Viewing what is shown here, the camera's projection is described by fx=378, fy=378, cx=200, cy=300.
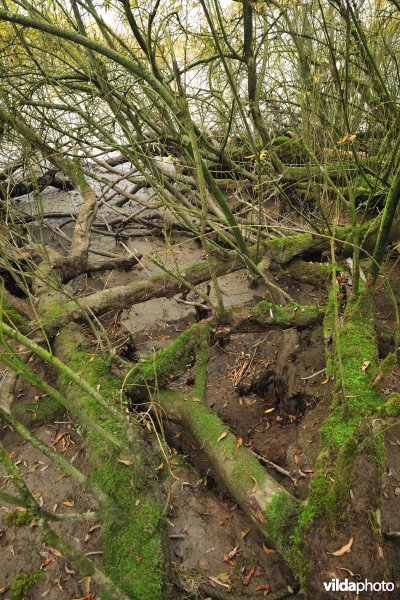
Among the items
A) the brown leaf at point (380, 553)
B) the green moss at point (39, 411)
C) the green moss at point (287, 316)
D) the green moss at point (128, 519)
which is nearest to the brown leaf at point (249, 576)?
the green moss at point (128, 519)

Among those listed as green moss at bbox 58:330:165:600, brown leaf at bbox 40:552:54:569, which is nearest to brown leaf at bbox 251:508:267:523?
green moss at bbox 58:330:165:600

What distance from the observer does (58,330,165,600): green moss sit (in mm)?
1978

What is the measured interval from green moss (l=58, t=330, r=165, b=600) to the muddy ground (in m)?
0.24

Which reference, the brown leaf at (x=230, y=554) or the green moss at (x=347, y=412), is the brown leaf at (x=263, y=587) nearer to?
the brown leaf at (x=230, y=554)

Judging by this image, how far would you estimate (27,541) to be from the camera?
2600 millimetres

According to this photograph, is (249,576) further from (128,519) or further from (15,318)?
(15,318)

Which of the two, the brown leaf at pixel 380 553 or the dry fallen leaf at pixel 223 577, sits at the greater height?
the brown leaf at pixel 380 553

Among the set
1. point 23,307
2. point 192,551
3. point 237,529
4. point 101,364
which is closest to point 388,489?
point 237,529

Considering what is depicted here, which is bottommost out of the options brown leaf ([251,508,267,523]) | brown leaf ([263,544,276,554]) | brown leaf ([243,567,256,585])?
brown leaf ([243,567,256,585])

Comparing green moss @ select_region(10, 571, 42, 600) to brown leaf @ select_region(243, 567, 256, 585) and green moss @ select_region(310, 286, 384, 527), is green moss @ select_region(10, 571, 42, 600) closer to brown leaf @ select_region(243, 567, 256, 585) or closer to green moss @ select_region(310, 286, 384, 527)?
brown leaf @ select_region(243, 567, 256, 585)

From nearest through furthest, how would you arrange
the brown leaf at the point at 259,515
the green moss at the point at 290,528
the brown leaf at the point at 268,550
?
1. the green moss at the point at 290,528
2. the brown leaf at the point at 259,515
3. the brown leaf at the point at 268,550

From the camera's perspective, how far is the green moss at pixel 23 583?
2289 mm

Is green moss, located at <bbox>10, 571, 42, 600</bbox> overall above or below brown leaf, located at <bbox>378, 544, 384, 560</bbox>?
below

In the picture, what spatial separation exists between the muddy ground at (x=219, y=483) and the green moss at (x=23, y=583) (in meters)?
0.03
